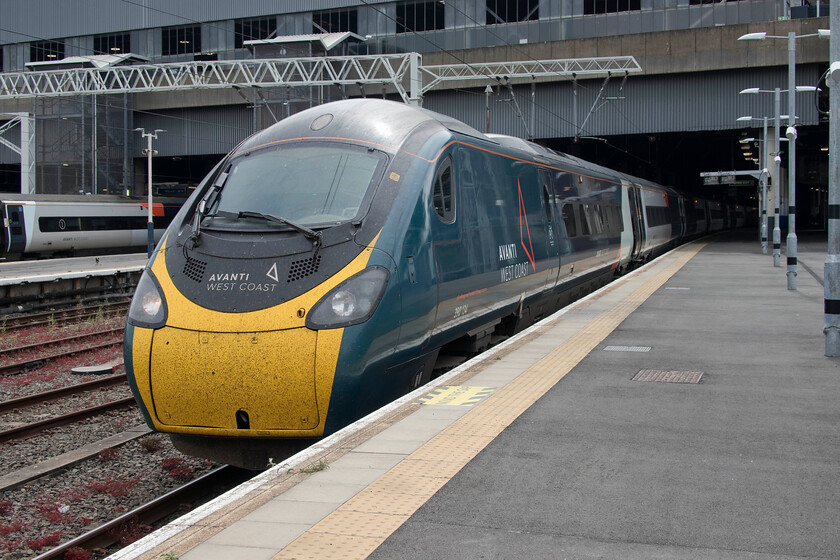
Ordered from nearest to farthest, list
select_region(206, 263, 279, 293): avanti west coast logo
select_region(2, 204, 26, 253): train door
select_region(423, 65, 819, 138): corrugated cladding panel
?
select_region(206, 263, 279, 293): avanti west coast logo
select_region(2, 204, 26, 253): train door
select_region(423, 65, 819, 138): corrugated cladding panel

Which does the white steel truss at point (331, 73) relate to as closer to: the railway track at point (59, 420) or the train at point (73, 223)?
the train at point (73, 223)

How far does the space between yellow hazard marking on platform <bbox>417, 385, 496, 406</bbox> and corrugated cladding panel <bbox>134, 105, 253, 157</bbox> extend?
38.0 metres

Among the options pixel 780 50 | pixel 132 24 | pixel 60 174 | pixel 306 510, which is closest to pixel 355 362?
pixel 306 510

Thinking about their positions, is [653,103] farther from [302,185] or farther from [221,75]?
[302,185]

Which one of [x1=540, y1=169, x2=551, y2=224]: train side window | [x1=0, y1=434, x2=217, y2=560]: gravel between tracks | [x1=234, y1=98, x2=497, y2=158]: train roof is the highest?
[x1=234, y1=98, x2=497, y2=158]: train roof

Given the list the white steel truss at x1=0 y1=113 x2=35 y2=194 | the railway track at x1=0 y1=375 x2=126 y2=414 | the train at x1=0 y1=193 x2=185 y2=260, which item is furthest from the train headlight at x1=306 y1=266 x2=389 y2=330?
the white steel truss at x1=0 y1=113 x2=35 y2=194

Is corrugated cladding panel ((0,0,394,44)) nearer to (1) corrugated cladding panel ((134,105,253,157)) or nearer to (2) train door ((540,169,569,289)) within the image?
(1) corrugated cladding panel ((134,105,253,157))

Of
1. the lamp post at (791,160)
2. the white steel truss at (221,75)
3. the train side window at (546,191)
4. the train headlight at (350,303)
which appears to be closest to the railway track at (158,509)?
the train headlight at (350,303)

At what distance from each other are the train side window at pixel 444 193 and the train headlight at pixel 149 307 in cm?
280

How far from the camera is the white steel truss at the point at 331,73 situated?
1157 inches

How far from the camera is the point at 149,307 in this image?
23.9 ft

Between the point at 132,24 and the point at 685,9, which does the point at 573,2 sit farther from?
the point at 132,24

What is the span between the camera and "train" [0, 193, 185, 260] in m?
37.0

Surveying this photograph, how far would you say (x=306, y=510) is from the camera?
4.95 meters
